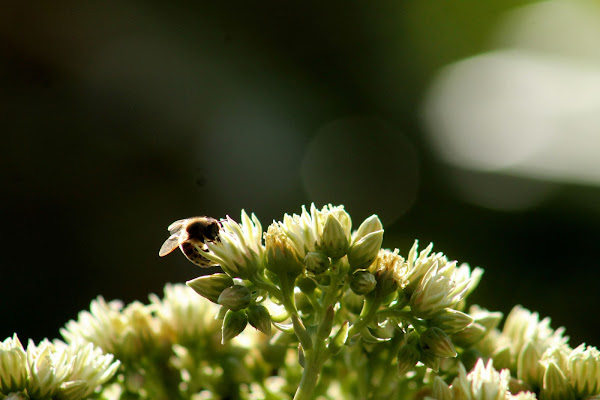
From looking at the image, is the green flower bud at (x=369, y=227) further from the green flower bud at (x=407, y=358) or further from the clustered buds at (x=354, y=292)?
the green flower bud at (x=407, y=358)

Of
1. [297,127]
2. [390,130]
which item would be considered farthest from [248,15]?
[390,130]

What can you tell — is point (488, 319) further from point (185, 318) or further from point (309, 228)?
point (185, 318)

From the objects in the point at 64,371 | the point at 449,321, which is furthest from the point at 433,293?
the point at 64,371

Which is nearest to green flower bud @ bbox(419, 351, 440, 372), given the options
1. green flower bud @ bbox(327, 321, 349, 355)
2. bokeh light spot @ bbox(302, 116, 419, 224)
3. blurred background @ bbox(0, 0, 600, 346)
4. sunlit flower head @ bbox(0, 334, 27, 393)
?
green flower bud @ bbox(327, 321, 349, 355)

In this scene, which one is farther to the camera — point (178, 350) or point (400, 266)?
point (178, 350)

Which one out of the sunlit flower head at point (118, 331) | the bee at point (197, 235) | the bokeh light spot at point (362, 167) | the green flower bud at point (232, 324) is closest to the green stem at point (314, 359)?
the green flower bud at point (232, 324)

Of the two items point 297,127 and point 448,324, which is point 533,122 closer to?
point 297,127
